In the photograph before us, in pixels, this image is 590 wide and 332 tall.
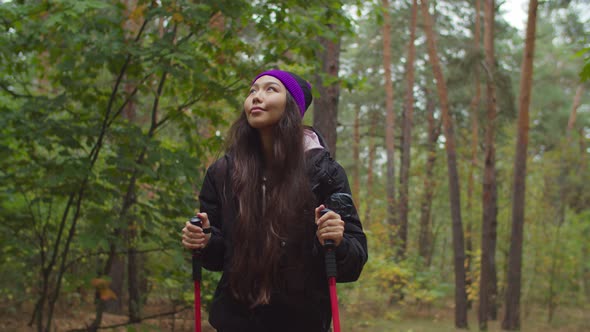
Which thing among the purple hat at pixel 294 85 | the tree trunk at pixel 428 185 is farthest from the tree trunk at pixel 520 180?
the purple hat at pixel 294 85

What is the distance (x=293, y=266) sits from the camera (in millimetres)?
2195

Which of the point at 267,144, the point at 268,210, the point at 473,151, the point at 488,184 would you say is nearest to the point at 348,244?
the point at 268,210

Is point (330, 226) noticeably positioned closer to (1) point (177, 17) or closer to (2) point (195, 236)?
(2) point (195, 236)

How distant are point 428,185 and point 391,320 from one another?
19.1 feet

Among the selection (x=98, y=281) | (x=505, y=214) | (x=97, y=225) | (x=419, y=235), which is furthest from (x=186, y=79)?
(x=419, y=235)

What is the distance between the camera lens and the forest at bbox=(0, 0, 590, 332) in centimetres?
464

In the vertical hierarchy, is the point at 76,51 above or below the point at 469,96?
below

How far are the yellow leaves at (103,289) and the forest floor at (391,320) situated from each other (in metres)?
3.76

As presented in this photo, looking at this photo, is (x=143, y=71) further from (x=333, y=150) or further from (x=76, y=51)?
(x=333, y=150)

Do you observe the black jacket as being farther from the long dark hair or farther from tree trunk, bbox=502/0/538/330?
tree trunk, bbox=502/0/538/330

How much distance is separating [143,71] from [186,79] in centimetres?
49

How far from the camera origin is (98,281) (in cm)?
392

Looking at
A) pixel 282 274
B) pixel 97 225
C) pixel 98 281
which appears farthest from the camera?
pixel 97 225

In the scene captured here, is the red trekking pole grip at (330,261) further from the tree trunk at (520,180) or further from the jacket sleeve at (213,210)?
the tree trunk at (520,180)
